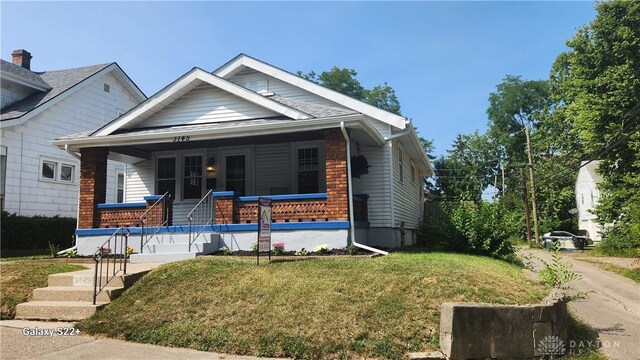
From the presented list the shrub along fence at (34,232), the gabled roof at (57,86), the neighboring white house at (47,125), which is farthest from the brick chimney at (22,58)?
the shrub along fence at (34,232)

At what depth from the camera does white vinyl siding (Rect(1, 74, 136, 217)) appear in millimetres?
17172

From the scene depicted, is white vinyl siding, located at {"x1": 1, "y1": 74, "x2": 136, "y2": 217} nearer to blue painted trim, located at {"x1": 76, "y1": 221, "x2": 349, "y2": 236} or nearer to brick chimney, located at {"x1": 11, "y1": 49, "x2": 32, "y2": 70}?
brick chimney, located at {"x1": 11, "y1": 49, "x2": 32, "y2": 70}

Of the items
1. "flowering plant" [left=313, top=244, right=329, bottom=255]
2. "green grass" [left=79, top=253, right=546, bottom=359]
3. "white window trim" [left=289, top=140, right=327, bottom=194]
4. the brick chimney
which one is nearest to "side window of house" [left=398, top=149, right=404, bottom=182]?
"white window trim" [left=289, top=140, right=327, bottom=194]

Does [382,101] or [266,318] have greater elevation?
[382,101]

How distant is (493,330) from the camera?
548 cm

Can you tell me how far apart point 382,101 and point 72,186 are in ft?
142

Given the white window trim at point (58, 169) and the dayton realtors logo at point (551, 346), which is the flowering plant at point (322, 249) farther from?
the white window trim at point (58, 169)

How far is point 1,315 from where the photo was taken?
7586mm

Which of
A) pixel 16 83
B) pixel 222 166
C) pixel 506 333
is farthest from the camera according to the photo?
pixel 16 83

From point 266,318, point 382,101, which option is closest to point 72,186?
point 266,318

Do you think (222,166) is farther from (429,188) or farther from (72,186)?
(429,188)

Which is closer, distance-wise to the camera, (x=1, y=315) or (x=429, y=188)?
(x=1, y=315)

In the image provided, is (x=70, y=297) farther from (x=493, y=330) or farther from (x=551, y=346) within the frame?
(x=551, y=346)

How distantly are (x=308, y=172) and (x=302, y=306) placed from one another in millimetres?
7660
